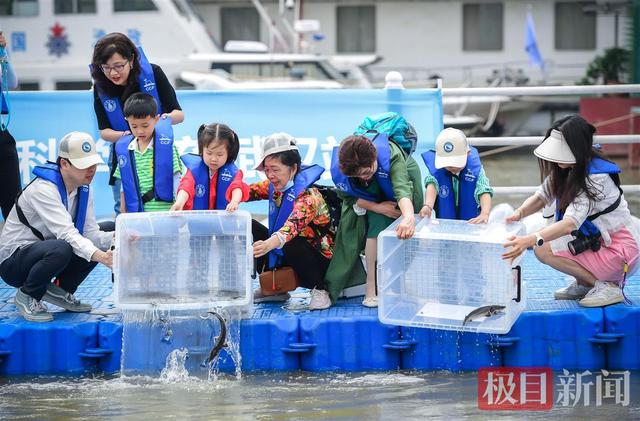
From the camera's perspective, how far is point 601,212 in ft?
17.8

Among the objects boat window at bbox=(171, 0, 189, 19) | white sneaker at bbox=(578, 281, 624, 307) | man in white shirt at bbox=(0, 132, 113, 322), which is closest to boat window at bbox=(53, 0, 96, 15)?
boat window at bbox=(171, 0, 189, 19)

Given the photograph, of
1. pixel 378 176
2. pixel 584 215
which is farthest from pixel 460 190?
pixel 584 215

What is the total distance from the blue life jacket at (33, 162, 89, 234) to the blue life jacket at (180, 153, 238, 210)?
59 centimetres

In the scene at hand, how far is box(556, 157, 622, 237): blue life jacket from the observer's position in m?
5.34

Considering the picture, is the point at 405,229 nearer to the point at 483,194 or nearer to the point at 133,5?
the point at 483,194

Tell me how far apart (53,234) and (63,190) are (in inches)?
9.6

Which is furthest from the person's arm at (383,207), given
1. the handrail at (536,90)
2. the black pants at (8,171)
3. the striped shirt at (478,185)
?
the black pants at (8,171)

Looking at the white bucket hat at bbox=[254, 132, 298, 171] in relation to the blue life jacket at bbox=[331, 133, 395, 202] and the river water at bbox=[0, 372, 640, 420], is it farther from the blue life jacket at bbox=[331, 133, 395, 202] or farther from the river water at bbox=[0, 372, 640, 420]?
the river water at bbox=[0, 372, 640, 420]

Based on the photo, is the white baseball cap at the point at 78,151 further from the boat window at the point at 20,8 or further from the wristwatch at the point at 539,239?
the boat window at the point at 20,8

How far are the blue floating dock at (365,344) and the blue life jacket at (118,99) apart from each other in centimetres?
121

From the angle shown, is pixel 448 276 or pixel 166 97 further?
pixel 166 97

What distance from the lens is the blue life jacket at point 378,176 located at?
5527 mm

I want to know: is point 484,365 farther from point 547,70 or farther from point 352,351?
point 547,70

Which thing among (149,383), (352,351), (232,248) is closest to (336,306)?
(352,351)
